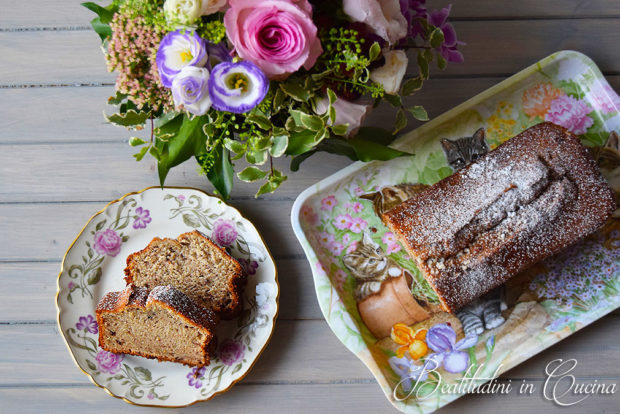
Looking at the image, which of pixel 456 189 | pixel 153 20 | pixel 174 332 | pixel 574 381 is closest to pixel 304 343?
pixel 174 332

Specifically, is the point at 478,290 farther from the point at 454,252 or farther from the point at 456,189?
the point at 456,189

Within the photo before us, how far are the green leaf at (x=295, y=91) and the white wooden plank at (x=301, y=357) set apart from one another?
0.79m

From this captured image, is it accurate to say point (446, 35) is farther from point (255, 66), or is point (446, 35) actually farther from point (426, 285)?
point (426, 285)

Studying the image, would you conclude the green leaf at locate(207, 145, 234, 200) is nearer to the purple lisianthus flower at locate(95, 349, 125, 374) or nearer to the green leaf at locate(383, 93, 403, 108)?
the green leaf at locate(383, 93, 403, 108)

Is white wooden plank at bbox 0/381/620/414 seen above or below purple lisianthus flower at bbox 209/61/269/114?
below

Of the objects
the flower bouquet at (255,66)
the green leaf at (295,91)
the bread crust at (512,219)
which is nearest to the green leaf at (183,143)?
the flower bouquet at (255,66)

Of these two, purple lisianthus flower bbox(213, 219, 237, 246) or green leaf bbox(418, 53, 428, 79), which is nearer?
green leaf bbox(418, 53, 428, 79)

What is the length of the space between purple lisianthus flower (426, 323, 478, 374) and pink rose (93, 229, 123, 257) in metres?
0.97

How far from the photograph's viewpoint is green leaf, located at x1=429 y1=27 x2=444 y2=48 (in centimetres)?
112

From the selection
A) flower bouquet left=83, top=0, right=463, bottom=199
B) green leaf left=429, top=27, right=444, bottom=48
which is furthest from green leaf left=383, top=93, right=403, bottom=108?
green leaf left=429, top=27, right=444, bottom=48

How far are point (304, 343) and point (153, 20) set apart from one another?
3.32ft

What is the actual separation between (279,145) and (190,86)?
22 centimetres

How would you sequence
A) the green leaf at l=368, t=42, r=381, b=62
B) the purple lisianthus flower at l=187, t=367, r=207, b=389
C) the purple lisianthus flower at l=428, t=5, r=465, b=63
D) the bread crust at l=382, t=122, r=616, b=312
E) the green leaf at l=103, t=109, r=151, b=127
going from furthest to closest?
1. the purple lisianthus flower at l=187, t=367, r=207, b=389
2. the bread crust at l=382, t=122, r=616, b=312
3. the purple lisianthus flower at l=428, t=5, r=465, b=63
4. the green leaf at l=103, t=109, r=151, b=127
5. the green leaf at l=368, t=42, r=381, b=62

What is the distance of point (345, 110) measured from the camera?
3.49 ft
